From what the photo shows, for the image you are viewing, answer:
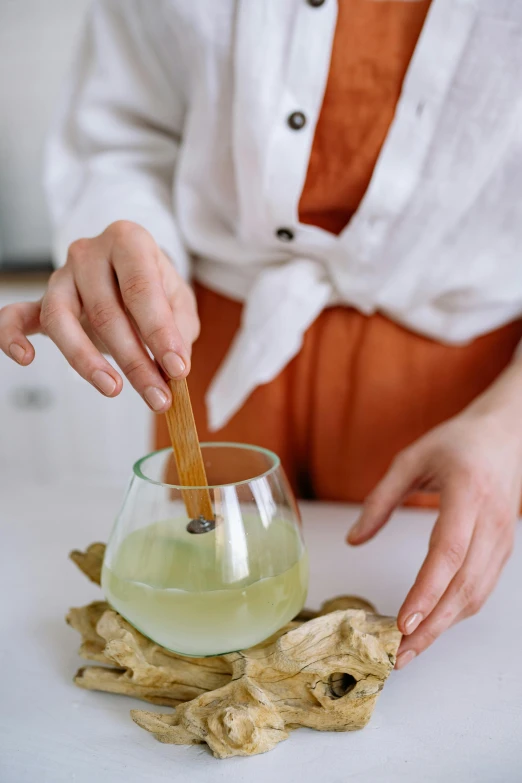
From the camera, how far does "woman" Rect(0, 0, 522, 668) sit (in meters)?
0.38

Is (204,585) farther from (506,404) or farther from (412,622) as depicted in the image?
(506,404)

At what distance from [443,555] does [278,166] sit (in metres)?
0.29

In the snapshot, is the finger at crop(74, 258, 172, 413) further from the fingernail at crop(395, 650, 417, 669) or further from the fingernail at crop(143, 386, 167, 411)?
the fingernail at crop(395, 650, 417, 669)

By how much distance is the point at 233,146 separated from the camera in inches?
20.8

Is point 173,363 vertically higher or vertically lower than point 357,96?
lower

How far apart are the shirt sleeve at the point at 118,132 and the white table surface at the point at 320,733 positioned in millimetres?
265

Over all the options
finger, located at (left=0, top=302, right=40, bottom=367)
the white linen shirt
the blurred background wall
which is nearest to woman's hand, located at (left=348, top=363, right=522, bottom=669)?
the white linen shirt

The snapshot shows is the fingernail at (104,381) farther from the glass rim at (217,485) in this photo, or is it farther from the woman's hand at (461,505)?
the woman's hand at (461,505)

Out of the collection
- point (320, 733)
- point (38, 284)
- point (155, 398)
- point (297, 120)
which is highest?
point (297, 120)

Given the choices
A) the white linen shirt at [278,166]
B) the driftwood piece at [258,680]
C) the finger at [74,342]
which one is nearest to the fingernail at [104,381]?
the finger at [74,342]

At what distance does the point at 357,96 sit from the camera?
49 cm

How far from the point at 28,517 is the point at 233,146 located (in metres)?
0.33

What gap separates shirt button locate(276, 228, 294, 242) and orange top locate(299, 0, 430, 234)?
2cm

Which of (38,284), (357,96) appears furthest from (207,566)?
(38,284)
